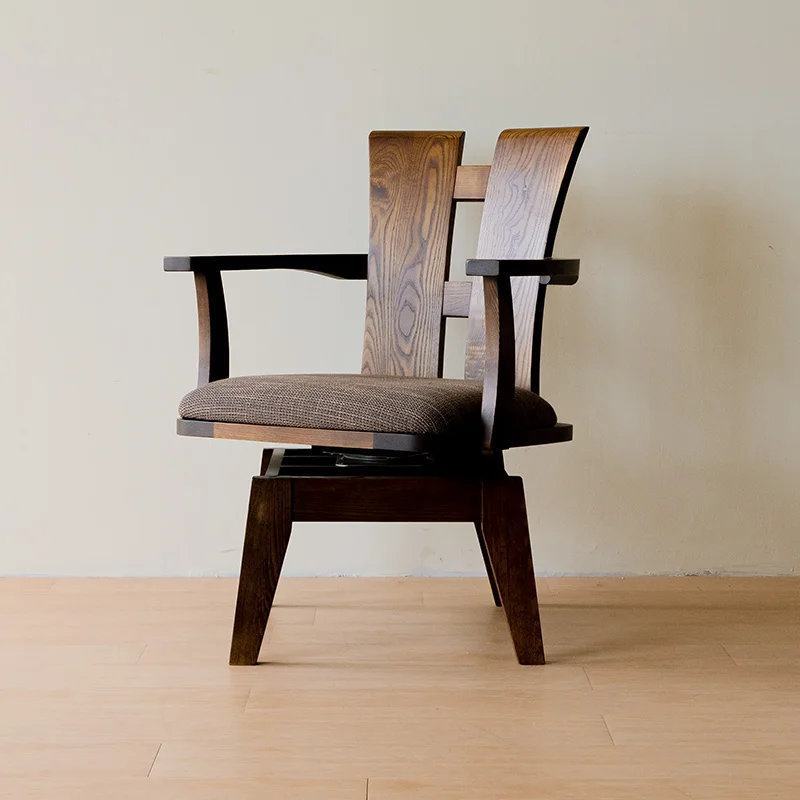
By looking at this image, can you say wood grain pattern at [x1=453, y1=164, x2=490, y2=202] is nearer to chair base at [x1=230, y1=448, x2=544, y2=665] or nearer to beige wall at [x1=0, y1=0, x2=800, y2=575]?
beige wall at [x1=0, y1=0, x2=800, y2=575]

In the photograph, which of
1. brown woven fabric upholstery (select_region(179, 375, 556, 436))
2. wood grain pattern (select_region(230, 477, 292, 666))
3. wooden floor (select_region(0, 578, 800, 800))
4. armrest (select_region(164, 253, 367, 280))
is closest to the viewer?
wooden floor (select_region(0, 578, 800, 800))

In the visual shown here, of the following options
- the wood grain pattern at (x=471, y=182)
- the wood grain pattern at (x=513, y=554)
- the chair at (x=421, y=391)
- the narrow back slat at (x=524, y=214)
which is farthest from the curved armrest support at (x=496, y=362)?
the wood grain pattern at (x=471, y=182)

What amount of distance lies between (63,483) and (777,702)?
151 centimetres

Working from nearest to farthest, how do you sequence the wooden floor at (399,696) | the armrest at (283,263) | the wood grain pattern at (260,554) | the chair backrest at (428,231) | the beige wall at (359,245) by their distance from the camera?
the wooden floor at (399,696), the wood grain pattern at (260,554), the armrest at (283,263), the chair backrest at (428,231), the beige wall at (359,245)

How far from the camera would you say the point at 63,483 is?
2328 mm

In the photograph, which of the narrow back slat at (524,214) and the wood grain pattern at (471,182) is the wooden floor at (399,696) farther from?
the wood grain pattern at (471,182)

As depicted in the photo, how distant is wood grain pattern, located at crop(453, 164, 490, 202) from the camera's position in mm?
2068

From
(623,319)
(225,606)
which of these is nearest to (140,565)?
(225,606)

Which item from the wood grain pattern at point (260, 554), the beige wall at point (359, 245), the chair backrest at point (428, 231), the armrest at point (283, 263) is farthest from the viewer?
the beige wall at point (359, 245)

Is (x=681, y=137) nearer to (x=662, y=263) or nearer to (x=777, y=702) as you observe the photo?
(x=662, y=263)

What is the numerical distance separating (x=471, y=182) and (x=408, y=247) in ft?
0.57

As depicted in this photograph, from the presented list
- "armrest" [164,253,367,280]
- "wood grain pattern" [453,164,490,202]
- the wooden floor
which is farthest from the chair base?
"wood grain pattern" [453,164,490,202]

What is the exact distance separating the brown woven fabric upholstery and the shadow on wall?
63 cm

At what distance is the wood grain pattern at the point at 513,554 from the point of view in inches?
66.1
